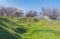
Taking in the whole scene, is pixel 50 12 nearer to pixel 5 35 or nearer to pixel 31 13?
pixel 31 13

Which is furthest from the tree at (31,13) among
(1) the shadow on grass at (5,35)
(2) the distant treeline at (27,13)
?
(1) the shadow on grass at (5,35)

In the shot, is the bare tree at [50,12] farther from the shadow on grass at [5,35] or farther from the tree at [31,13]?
the shadow on grass at [5,35]

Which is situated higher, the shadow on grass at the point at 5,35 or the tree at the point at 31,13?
the shadow on grass at the point at 5,35

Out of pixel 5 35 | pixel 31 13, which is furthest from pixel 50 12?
pixel 5 35

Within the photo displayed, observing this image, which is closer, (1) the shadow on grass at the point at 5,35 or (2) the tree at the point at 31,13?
(1) the shadow on grass at the point at 5,35

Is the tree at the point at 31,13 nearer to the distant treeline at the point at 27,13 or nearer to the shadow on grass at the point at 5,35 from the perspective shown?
the distant treeline at the point at 27,13

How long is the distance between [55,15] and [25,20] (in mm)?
19306

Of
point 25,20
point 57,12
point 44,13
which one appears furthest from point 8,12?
point 25,20

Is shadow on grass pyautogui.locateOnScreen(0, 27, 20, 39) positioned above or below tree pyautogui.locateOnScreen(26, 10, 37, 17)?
above

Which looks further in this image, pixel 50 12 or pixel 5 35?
pixel 50 12

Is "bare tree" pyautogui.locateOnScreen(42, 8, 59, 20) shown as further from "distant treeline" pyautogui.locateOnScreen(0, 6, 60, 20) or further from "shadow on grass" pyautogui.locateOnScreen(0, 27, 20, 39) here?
"shadow on grass" pyautogui.locateOnScreen(0, 27, 20, 39)

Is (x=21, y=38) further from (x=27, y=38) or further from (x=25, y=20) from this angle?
(x=25, y=20)

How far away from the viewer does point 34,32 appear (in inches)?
607

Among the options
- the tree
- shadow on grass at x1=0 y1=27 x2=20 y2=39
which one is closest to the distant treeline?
the tree
